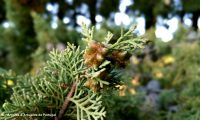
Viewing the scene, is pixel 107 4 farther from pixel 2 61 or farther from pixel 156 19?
pixel 2 61

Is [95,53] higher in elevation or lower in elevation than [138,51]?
lower

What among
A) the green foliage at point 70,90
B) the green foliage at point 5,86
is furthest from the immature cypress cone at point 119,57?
the green foliage at point 5,86

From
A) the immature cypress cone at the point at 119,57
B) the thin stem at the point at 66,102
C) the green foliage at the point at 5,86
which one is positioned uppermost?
the green foliage at the point at 5,86

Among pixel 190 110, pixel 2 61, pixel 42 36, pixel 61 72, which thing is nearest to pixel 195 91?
pixel 190 110

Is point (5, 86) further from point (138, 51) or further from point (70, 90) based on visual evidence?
point (138, 51)

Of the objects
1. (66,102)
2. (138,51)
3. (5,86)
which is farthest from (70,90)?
(138,51)

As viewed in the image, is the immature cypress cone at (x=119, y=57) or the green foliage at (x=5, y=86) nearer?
the immature cypress cone at (x=119, y=57)

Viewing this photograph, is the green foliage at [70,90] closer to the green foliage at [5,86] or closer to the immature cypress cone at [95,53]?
the immature cypress cone at [95,53]
